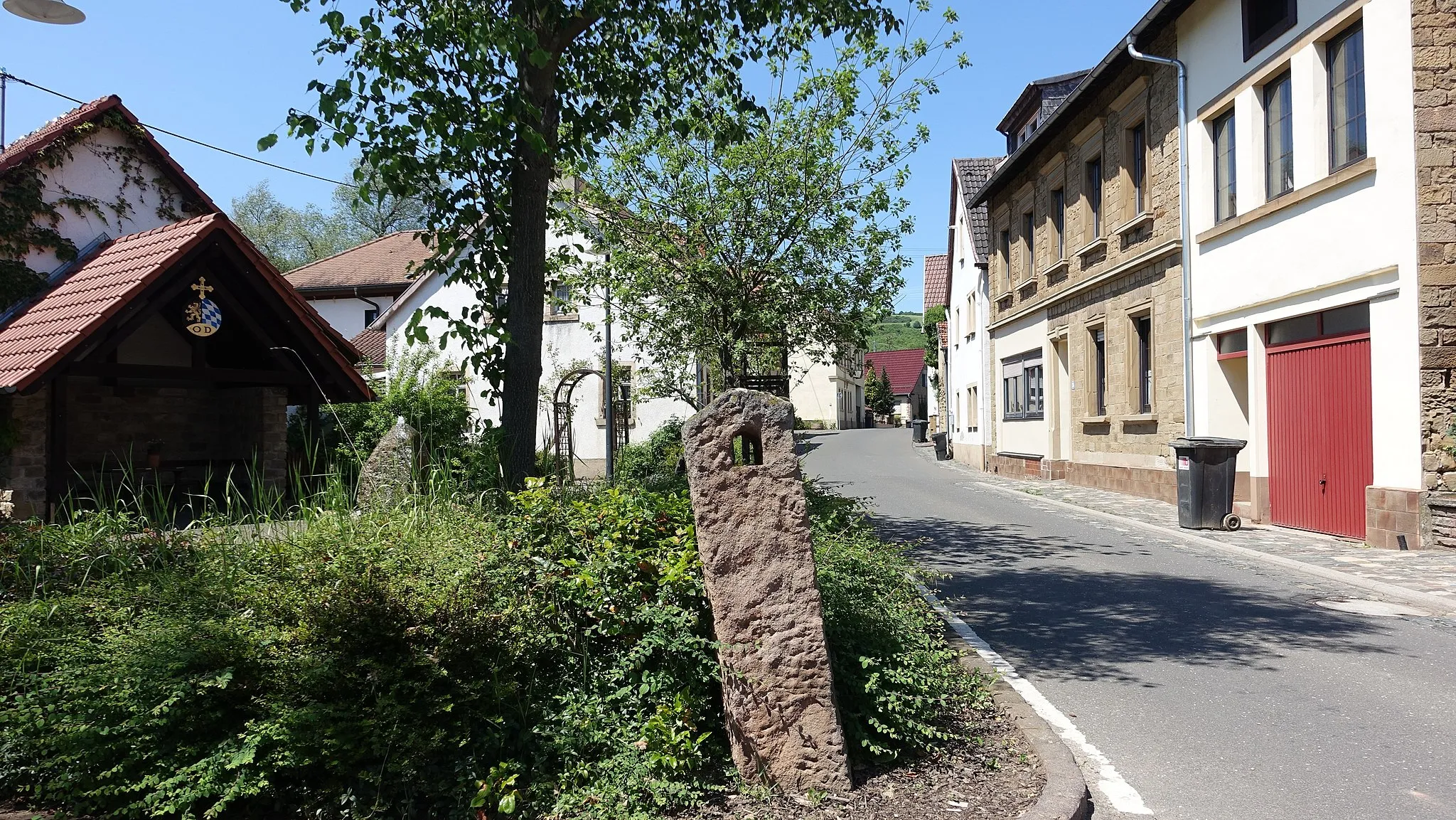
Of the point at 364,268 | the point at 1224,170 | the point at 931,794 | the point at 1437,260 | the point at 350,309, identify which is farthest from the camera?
the point at 364,268

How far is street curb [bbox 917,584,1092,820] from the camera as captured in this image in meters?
3.60

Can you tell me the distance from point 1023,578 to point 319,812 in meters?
6.95

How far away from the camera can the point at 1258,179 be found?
13.4 metres

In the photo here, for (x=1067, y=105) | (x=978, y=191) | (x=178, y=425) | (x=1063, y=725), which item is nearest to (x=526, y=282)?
(x=1063, y=725)

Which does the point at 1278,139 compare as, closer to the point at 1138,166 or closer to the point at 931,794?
the point at 1138,166

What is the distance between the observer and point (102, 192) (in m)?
14.3

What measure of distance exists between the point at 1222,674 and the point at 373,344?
3311 centimetres

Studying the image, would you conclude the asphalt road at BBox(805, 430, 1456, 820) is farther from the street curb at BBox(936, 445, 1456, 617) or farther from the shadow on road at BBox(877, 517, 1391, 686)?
the street curb at BBox(936, 445, 1456, 617)

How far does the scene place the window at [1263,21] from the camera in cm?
1252

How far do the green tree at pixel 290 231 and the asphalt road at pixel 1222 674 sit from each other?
4837cm

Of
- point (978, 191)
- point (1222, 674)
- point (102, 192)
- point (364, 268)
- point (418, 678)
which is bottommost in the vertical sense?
point (1222, 674)

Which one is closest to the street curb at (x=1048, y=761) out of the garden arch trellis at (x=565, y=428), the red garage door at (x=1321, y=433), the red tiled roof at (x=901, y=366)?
the garden arch trellis at (x=565, y=428)

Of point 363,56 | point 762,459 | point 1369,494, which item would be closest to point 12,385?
point 363,56

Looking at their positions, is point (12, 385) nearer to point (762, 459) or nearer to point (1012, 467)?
point (762, 459)
